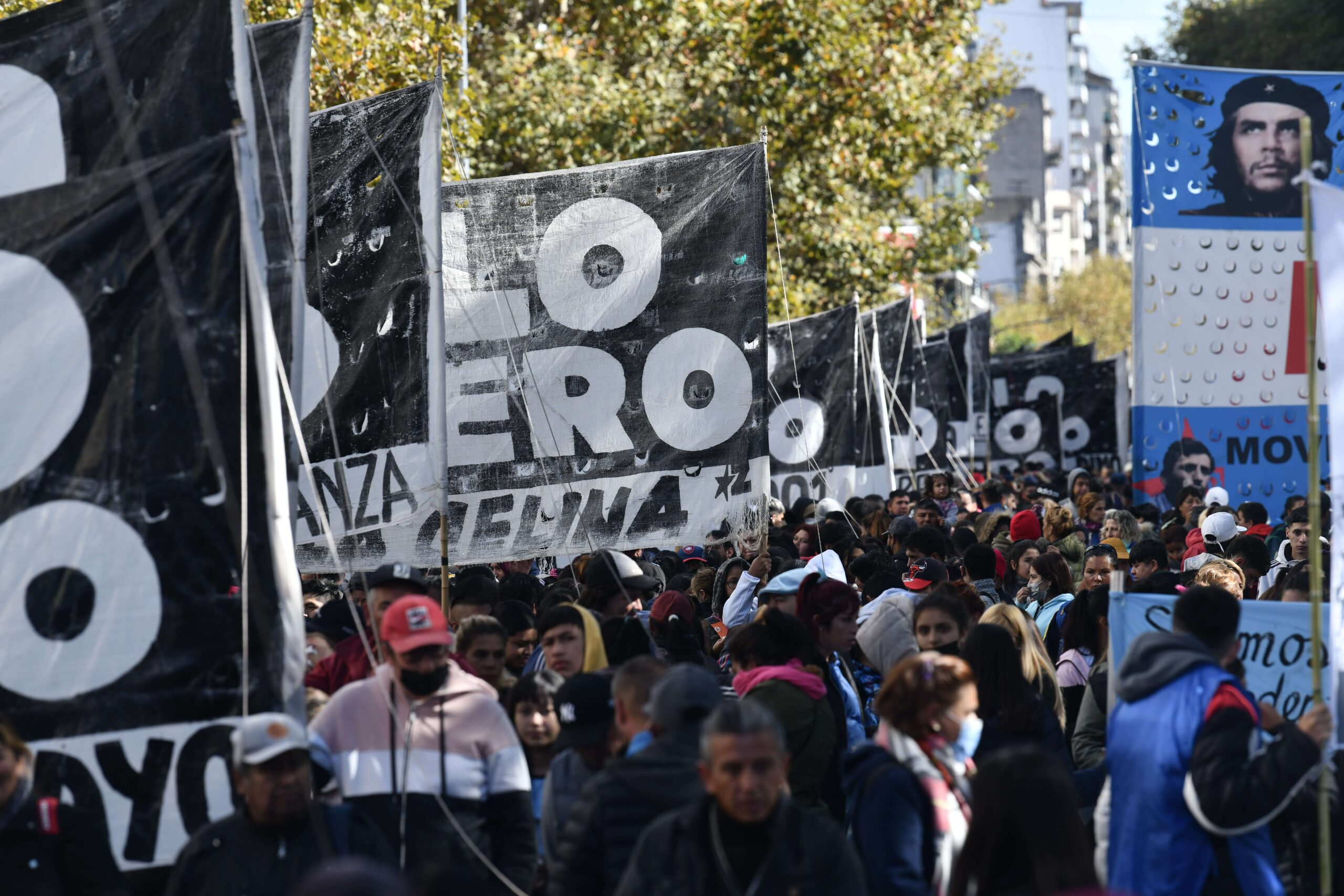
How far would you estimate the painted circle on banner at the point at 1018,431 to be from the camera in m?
25.9

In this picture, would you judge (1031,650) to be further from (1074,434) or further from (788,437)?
(1074,434)

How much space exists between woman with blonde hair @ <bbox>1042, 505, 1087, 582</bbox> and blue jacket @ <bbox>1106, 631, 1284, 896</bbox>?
572 cm

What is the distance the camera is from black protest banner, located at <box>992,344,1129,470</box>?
81.6 ft

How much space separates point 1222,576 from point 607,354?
320 cm

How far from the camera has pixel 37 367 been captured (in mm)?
4445

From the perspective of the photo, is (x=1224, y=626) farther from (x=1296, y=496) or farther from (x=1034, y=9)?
(x=1034, y=9)

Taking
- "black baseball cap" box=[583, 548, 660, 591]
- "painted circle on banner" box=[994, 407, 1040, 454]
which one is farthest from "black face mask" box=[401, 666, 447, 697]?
"painted circle on banner" box=[994, 407, 1040, 454]

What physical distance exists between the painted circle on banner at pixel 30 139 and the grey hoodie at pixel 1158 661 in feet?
10.4

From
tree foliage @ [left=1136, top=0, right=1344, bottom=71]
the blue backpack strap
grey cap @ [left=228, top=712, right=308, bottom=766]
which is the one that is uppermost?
tree foliage @ [left=1136, top=0, right=1344, bottom=71]

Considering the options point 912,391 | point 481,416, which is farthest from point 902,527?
point 912,391

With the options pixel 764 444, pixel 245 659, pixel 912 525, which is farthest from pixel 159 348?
pixel 912 525

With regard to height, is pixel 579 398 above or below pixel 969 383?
above

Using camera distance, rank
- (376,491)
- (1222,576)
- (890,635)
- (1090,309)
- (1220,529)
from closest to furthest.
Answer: (890,635) < (1222,576) < (376,491) < (1220,529) < (1090,309)

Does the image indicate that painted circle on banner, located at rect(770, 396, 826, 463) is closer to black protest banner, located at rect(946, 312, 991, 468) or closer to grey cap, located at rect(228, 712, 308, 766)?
black protest banner, located at rect(946, 312, 991, 468)
